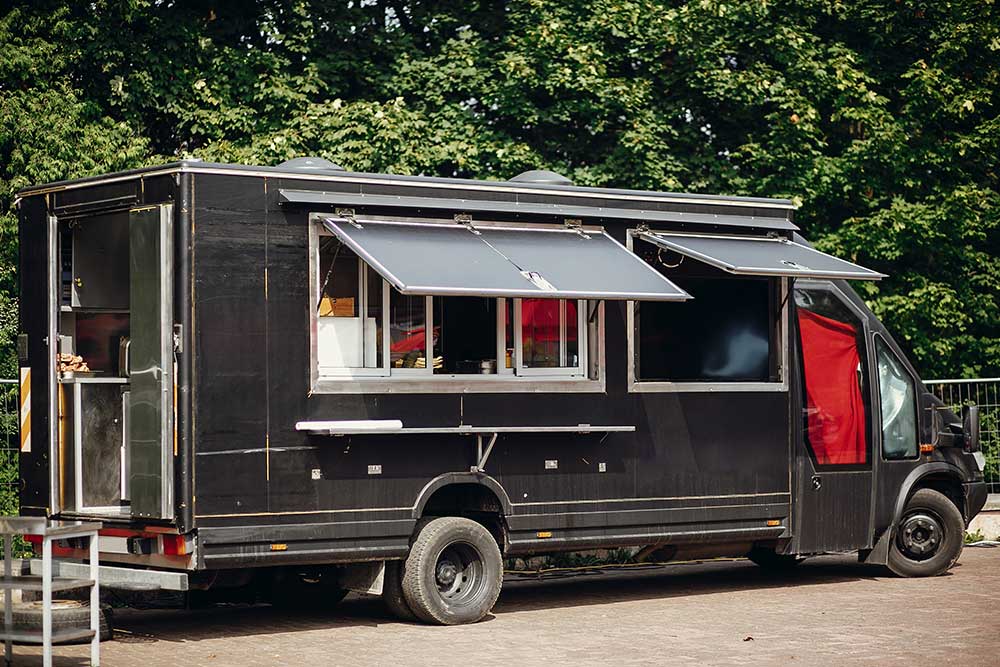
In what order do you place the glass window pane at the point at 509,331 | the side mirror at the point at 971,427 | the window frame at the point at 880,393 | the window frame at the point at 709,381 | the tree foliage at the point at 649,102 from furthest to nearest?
the tree foliage at the point at 649,102 → the side mirror at the point at 971,427 → the window frame at the point at 880,393 → the window frame at the point at 709,381 → the glass window pane at the point at 509,331

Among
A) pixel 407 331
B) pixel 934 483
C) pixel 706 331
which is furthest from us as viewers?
pixel 934 483

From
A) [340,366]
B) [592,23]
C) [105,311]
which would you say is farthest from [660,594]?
[592,23]

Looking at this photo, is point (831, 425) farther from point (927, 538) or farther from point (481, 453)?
point (481, 453)

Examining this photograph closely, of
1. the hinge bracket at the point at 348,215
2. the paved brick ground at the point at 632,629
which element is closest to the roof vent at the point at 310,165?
the hinge bracket at the point at 348,215

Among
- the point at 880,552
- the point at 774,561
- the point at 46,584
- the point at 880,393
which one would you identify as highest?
the point at 880,393

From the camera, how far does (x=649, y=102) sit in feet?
71.0

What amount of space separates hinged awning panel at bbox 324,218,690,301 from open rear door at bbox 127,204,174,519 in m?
1.20

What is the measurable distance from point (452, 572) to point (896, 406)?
4786 millimetres

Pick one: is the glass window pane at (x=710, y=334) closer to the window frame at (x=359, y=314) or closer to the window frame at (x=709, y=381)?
the window frame at (x=709, y=381)

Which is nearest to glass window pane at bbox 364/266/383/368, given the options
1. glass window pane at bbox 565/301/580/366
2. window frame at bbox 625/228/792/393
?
glass window pane at bbox 565/301/580/366

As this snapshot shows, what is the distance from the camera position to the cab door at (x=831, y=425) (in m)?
13.5

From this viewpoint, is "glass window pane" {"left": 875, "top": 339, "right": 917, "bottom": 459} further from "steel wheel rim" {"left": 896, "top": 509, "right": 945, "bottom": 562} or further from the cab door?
"steel wheel rim" {"left": 896, "top": 509, "right": 945, "bottom": 562}

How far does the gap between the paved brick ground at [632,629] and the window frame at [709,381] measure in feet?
5.64

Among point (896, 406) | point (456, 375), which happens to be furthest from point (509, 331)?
point (896, 406)
